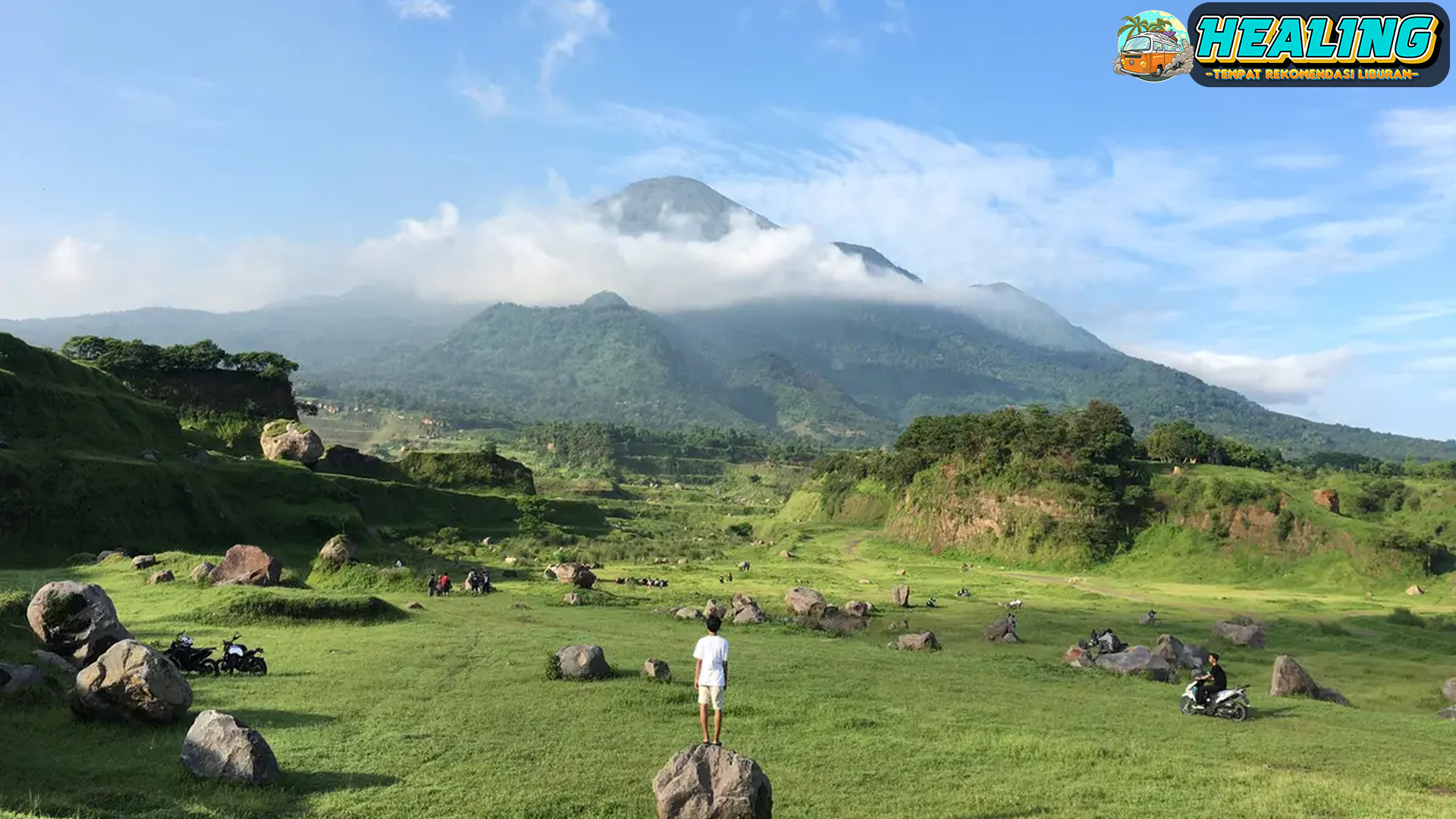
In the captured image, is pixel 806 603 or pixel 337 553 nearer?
pixel 806 603

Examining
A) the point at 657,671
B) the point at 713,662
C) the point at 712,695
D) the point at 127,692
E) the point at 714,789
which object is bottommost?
the point at 657,671

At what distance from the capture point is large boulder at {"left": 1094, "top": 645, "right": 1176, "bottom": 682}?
30.6 m

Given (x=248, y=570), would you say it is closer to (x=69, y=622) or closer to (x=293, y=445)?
(x=69, y=622)

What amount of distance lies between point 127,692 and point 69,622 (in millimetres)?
8655

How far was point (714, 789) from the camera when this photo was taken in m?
11.8

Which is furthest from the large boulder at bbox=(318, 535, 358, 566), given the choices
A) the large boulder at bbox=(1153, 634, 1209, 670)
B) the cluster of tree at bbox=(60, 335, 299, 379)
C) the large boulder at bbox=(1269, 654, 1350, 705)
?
the cluster of tree at bbox=(60, 335, 299, 379)

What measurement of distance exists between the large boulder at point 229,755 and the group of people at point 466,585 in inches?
1180

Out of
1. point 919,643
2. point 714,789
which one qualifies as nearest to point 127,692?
point 714,789

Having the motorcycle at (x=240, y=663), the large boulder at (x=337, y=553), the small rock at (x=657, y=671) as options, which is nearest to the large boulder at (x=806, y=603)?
the small rock at (x=657, y=671)

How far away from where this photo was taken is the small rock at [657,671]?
76.6ft

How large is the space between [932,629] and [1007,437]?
193ft

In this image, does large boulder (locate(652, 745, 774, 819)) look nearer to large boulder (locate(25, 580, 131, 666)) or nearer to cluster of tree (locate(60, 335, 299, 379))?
large boulder (locate(25, 580, 131, 666))

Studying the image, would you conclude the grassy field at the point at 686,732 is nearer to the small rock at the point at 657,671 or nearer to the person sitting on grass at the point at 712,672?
the small rock at the point at 657,671

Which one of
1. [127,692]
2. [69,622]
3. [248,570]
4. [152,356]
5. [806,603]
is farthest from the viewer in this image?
[152,356]
